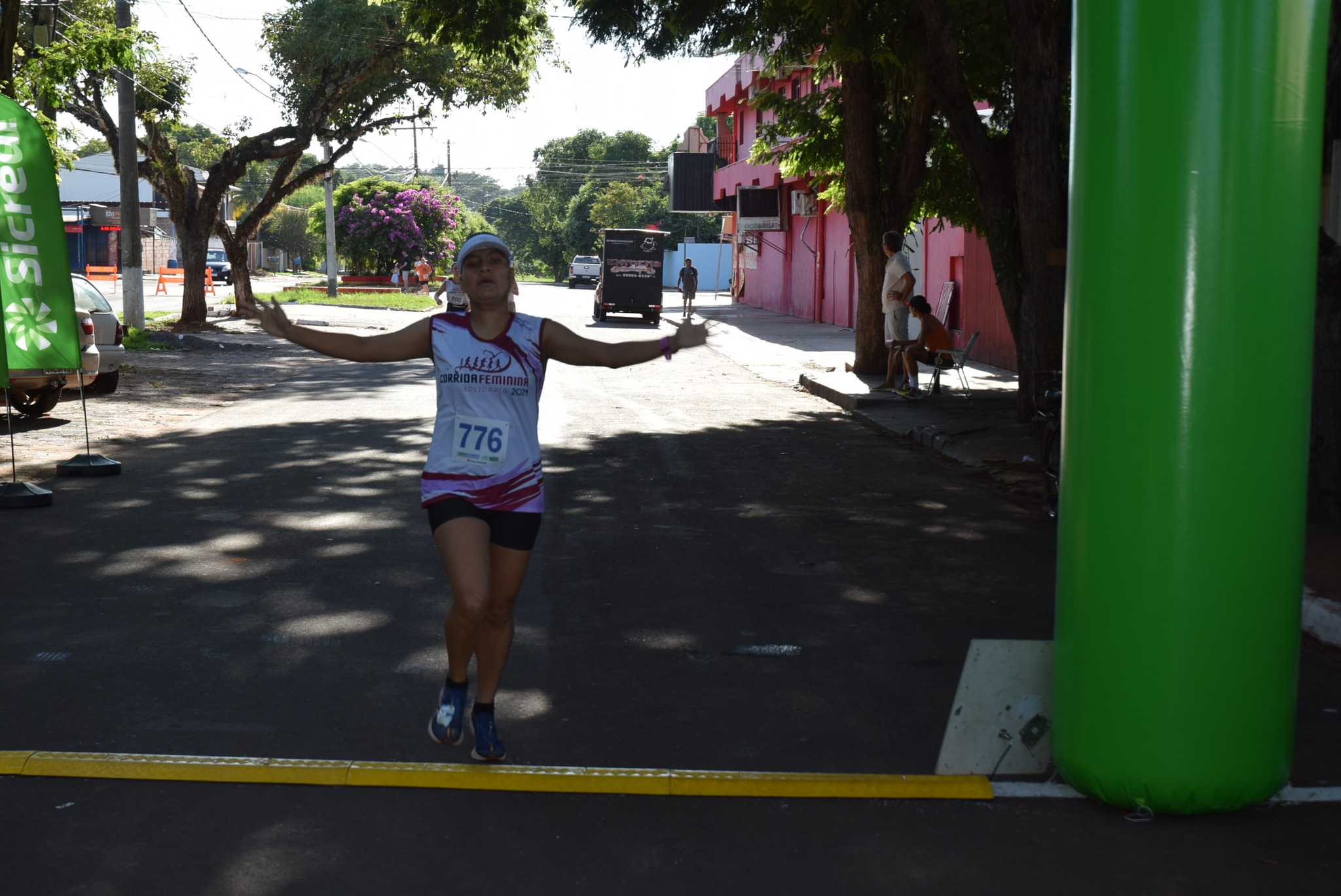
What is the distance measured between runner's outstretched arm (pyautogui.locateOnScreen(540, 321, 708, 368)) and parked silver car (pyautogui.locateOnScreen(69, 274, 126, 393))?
11.0 m

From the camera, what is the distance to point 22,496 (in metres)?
9.09

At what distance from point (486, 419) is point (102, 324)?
1165cm

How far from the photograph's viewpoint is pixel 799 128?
2030cm

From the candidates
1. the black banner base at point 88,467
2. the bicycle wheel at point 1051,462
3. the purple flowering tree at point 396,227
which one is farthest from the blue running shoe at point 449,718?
the purple flowering tree at point 396,227

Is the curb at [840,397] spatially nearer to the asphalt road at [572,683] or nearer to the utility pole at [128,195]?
the asphalt road at [572,683]

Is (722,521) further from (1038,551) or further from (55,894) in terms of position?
(55,894)

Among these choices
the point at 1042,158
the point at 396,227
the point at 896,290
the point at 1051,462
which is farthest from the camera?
the point at 396,227

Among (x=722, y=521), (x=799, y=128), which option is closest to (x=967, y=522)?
(x=722, y=521)

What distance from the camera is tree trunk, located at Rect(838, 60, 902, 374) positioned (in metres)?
18.3

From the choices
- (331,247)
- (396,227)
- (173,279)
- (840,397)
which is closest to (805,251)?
(331,247)

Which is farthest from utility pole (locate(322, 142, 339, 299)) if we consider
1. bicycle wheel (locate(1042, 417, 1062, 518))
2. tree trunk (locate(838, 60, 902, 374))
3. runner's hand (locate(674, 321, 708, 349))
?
runner's hand (locate(674, 321, 708, 349))

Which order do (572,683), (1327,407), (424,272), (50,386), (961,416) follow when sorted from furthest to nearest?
1. (424,272)
2. (961,416)
3. (50,386)
4. (1327,407)
5. (572,683)

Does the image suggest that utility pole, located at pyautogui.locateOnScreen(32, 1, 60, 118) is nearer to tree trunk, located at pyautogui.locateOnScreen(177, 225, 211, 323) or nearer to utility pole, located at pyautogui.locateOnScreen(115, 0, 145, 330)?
utility pole, located at pyautogui.locateOnScreen(115, 0, 145, 330)

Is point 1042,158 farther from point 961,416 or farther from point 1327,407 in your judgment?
point 1327,407
